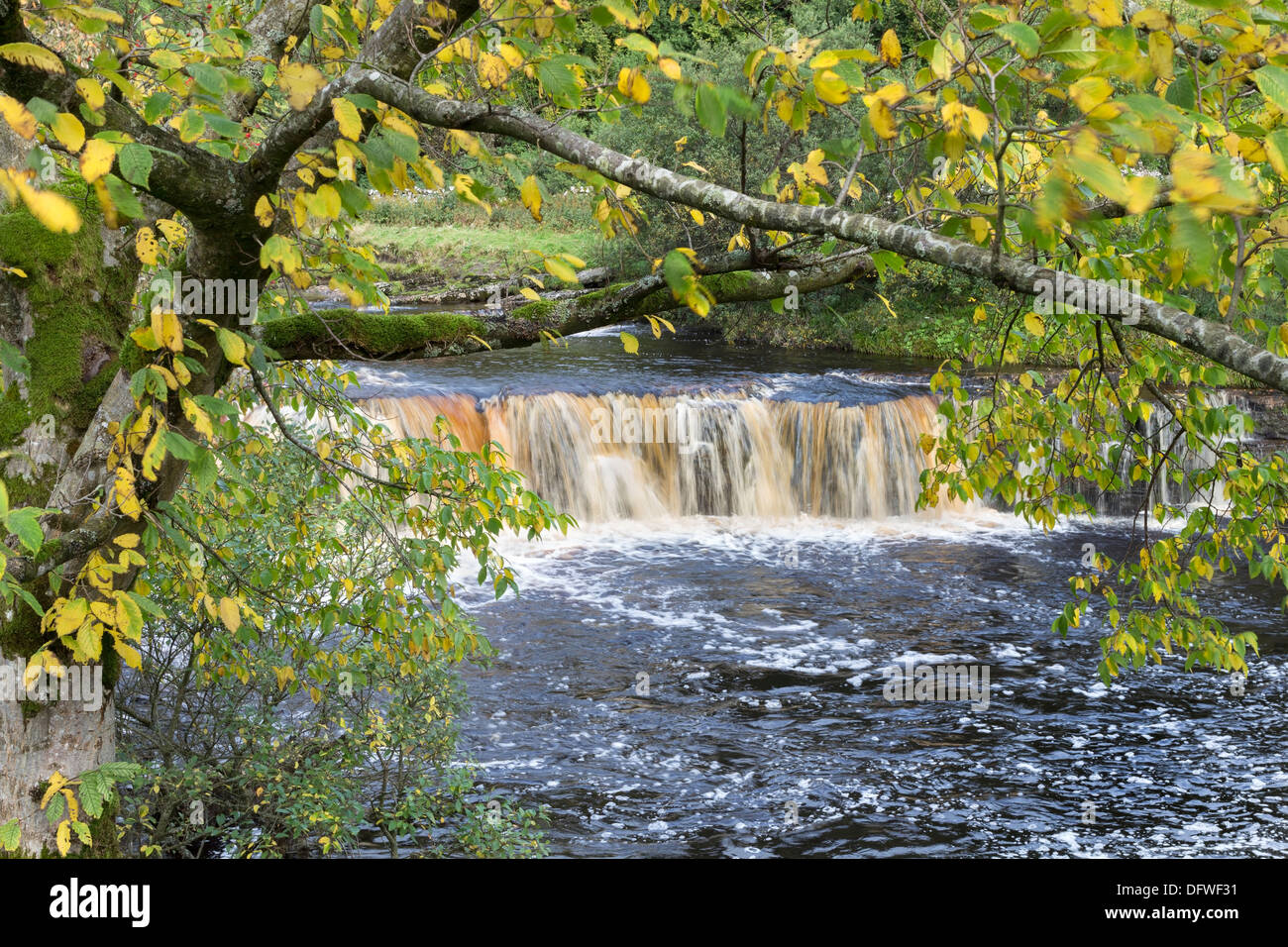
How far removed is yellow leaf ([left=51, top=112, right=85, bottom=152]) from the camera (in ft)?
7.17

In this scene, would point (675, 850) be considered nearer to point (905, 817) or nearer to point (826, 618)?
point (905, 817)

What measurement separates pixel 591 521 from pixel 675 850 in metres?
8.88

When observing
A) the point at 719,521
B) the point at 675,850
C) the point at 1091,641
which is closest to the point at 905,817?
the point at 675,850

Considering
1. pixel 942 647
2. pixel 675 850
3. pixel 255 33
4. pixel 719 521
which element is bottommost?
pixel 675 850

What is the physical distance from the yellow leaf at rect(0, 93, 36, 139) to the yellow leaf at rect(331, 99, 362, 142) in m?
0.66

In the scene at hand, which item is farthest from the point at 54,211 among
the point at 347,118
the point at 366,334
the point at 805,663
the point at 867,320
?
the point at 867,320

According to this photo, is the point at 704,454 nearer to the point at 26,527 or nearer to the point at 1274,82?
the point at 26,527

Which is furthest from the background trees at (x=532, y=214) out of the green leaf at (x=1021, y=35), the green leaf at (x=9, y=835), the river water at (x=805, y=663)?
the river water at (x=805, y=663)

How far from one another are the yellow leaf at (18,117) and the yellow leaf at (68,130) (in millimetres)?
134

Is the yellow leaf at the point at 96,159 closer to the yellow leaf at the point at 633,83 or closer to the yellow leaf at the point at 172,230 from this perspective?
the yellow leaf at the point at 633,83

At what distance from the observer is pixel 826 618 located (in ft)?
40.1

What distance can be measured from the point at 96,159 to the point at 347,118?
0.55 meters

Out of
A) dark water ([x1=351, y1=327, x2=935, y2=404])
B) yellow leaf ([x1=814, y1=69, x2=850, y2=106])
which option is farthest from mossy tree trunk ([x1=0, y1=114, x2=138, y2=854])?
dark water ([x1=351, y1=327, x2=935, y2=404])

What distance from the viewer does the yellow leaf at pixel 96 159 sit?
2.23m
